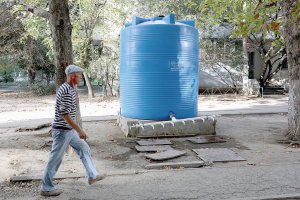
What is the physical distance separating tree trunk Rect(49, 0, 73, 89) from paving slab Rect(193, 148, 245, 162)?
341cm

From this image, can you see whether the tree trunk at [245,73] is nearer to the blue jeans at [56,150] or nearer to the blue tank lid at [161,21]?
the blue tank lid at [161,21]

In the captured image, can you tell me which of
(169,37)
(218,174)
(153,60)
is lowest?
(218,174)

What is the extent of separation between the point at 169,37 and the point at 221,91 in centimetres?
1449

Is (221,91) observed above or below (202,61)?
below

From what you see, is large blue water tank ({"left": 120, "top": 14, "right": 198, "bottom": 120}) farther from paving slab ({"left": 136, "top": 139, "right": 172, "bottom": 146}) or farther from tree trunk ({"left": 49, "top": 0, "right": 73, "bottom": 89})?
tree trunk ({"left": 49, "top": 0, "right": 73, "bottom": 89})

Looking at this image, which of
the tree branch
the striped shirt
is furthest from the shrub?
the striped shirt

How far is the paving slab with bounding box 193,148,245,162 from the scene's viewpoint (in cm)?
727

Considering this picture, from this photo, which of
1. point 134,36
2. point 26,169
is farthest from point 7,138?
point 134,36

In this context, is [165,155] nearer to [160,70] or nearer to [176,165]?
[176,165]

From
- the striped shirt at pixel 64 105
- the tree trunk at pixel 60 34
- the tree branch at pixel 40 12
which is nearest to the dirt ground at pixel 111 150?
the striped shirt at pixel 64 105

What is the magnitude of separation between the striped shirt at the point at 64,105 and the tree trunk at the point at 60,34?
10.1ft

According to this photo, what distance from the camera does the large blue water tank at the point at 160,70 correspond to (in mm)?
9719

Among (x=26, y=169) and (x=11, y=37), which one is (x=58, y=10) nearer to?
(x=26, y=169)

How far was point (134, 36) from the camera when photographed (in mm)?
9969
